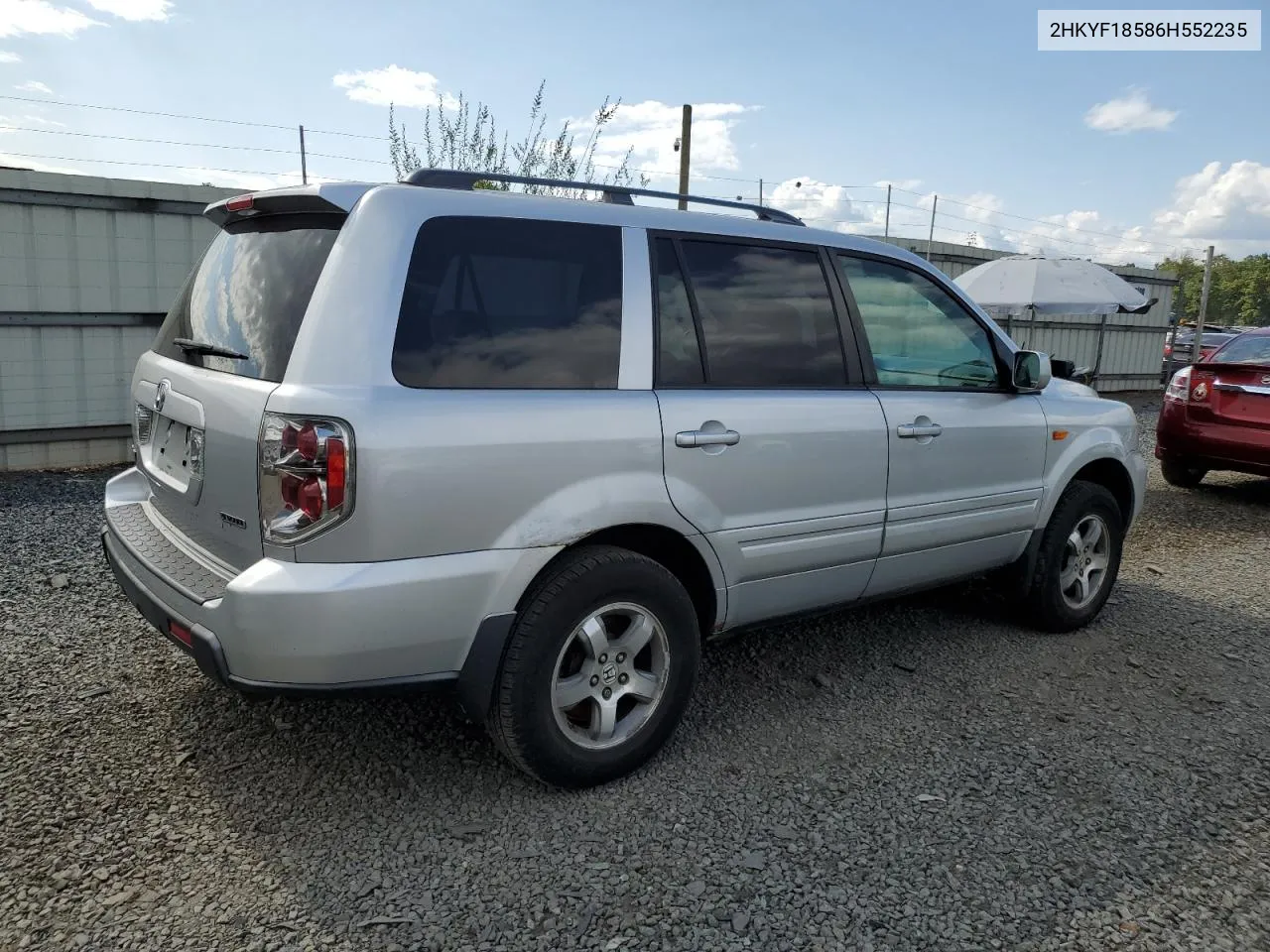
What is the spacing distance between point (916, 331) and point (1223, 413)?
5.50 meters

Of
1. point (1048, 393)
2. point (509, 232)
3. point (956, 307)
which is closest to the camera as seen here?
point (509, 232)

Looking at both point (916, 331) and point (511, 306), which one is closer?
point (511, 306)

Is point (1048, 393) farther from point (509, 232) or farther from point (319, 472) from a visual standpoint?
point (319, 472)

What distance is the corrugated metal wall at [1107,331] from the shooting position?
15.7 metres

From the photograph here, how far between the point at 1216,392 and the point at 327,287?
311 inches

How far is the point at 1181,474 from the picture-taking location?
879cm

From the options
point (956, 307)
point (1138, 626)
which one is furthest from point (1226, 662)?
point (956, 307)

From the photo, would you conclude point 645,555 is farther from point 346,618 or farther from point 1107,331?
point 1107,331

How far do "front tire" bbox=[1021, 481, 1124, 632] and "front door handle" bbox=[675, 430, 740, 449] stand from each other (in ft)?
6.77

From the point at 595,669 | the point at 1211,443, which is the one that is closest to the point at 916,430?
the point at 595,669

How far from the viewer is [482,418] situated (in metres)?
2.62

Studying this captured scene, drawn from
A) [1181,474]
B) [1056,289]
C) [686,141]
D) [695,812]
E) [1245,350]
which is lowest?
[695,812]

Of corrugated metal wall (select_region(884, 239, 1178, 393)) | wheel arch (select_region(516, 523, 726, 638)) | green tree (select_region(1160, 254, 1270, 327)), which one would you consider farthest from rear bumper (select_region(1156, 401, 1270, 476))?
green tree (select_region(1160, 254, 1270, 327))

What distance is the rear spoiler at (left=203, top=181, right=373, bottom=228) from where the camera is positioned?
2.68 metres
